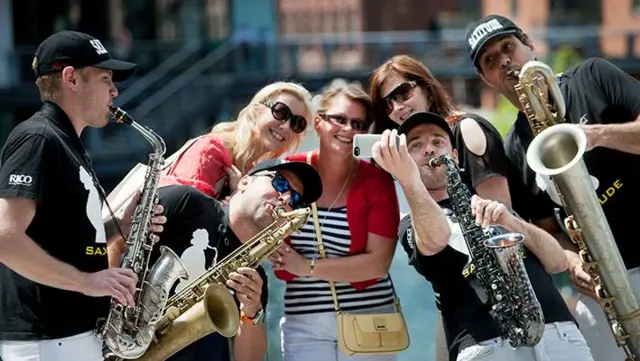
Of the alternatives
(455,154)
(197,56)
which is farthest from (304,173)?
(197,56)

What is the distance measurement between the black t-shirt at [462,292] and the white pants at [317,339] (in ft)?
2.12

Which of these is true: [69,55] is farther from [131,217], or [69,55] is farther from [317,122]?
[317,122]

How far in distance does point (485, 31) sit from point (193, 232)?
1660 mm

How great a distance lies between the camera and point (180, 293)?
5418 millimetres

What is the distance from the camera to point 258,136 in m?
6.14

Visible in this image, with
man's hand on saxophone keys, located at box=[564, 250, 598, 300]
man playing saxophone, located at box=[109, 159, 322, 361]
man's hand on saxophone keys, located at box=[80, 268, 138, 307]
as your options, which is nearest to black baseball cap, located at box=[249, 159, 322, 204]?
man playing saxophone, located at box=[109, 159, 322, 361]

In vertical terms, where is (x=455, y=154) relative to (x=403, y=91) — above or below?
below

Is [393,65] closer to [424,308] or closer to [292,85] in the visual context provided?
[292,85]

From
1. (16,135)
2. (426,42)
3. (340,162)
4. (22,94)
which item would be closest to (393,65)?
Answer: (340,162)

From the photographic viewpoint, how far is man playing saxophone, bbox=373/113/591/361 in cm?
485

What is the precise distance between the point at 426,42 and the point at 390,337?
23.4 metres

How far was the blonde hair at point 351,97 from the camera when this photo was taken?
18.7 feet

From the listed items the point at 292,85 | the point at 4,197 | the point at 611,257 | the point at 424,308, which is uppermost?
the point at 292,85

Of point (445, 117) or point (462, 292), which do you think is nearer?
point (462, 292)
